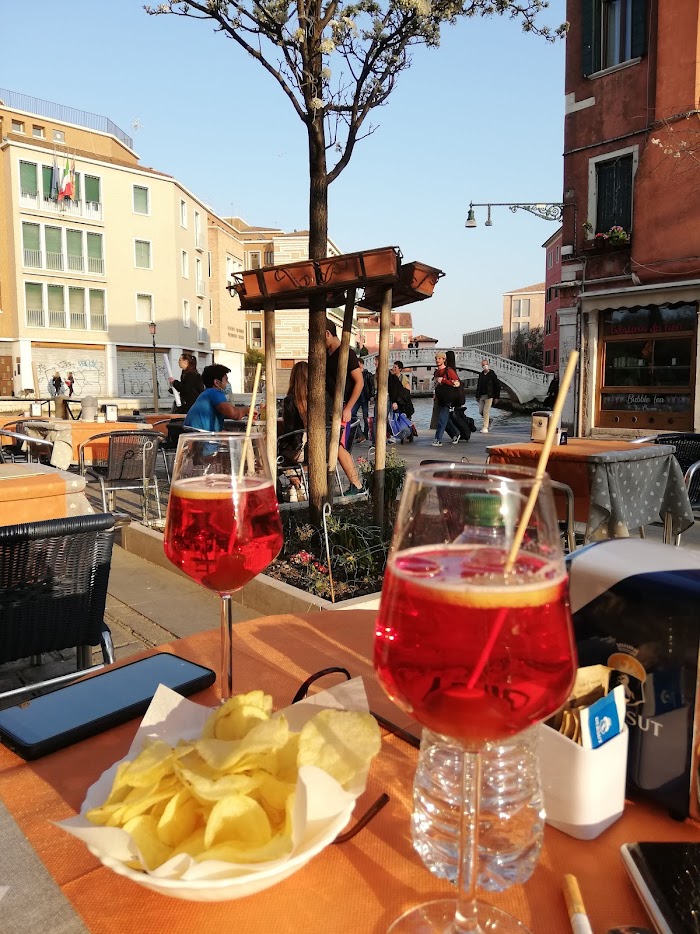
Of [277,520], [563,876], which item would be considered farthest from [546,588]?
[277,520]

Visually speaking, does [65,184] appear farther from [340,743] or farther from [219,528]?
[340,743]

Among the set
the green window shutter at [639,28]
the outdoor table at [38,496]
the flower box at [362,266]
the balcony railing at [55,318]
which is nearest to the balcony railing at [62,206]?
the balcony railing at [55,318]

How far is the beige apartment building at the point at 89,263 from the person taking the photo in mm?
35094

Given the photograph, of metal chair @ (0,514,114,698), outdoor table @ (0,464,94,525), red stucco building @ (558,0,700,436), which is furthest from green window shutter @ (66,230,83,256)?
metal chair @ (0,514,114,698)

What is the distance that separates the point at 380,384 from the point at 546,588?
3945mm

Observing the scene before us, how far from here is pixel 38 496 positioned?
125 inches

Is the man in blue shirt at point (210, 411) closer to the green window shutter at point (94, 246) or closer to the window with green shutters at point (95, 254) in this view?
the window with green shutters at point (95, 254)

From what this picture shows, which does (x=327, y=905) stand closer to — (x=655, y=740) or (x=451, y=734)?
(x=451, y=734)

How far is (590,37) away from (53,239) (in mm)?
30210

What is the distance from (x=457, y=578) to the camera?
0.65 meters

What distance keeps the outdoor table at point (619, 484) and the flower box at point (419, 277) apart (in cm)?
131

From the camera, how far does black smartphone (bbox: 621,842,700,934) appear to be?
598 mm

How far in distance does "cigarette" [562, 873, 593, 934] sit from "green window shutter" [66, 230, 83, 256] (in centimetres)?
4124

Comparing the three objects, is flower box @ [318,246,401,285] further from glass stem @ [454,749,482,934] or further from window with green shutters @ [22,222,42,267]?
window with green shutters @ [22,222,42,267]
